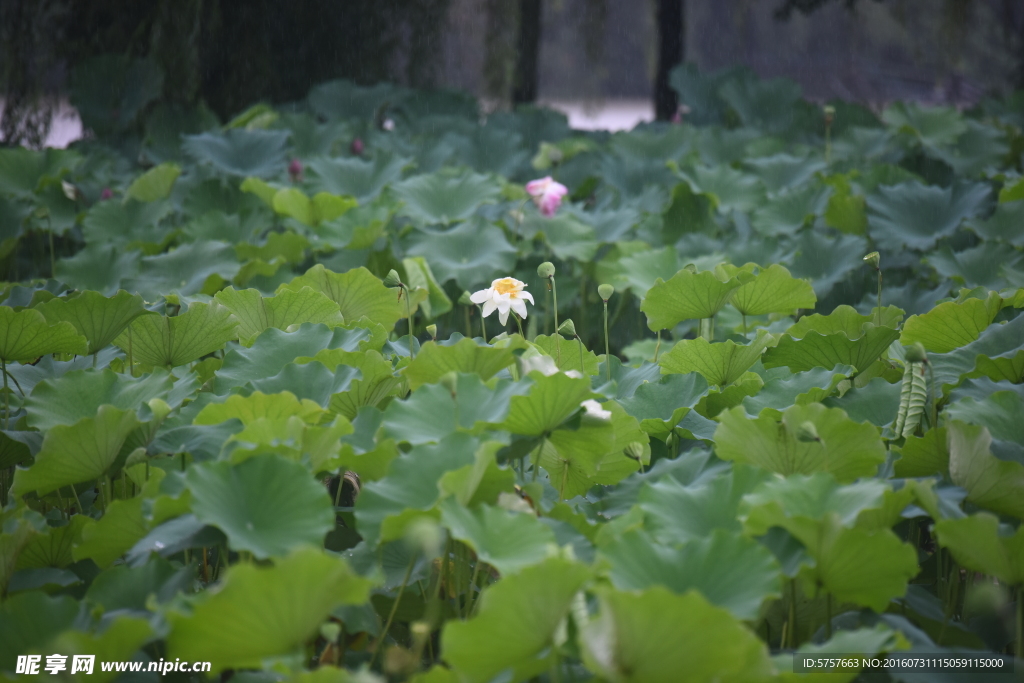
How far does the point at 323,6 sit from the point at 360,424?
10.9 feet

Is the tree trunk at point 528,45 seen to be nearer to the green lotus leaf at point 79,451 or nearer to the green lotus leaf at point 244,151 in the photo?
the green lotus leaf at point 244,151

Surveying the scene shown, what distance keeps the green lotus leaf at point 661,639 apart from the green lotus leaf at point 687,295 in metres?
0.69

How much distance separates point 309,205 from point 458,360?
1249 mm

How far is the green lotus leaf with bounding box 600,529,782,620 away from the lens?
2.13 feet

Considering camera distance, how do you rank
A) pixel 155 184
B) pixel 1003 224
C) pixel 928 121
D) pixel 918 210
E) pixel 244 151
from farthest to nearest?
1. pixel 928 121
2. pixel 244 151
3. pixel 155 184
4. pixel 918 210
5. pixel 1003 224

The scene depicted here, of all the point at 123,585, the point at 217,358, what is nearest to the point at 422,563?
the point at 123,585

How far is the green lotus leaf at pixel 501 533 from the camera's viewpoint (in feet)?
2.21

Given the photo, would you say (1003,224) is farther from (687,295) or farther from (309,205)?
(309,205)

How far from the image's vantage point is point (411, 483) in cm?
75

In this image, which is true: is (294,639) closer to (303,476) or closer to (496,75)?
(303,476)

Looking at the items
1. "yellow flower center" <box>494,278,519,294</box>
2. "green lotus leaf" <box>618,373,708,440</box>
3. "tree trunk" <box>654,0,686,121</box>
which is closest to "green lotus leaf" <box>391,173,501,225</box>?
"yellow flower center" <box>494,278,519,294</box>

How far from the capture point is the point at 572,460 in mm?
949

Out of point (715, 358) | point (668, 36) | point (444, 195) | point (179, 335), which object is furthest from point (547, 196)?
point (668, 36)

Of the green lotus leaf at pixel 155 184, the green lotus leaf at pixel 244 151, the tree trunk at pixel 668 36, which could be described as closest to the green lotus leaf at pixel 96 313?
the green lotus leaf at pixel 155 184
